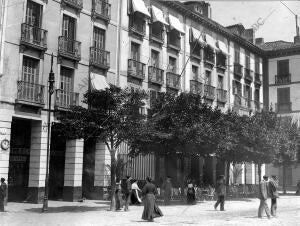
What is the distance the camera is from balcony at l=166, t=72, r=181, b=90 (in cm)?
3136

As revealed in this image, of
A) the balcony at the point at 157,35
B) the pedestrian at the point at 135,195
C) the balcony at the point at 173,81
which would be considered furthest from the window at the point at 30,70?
the balcony at the point at 173,81

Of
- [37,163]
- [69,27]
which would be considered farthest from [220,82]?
[37,163]

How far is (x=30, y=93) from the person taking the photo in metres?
21.8

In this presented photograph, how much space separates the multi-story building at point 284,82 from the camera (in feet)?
145

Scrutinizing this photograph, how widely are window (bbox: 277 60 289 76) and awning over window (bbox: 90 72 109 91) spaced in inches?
974

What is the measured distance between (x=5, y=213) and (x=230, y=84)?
25.2 m

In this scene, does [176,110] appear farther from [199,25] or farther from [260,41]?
[260,41]

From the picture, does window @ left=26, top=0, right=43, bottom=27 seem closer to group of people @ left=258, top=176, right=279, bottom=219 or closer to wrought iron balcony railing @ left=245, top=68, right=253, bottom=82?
group of people @ left=258, top=176, right=279, bottom=219

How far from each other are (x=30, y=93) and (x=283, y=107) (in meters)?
29.4

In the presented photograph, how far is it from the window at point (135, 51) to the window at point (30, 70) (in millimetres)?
7697

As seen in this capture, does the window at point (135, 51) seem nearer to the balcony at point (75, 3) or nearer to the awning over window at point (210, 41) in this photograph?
the balcony at point (75, 3)

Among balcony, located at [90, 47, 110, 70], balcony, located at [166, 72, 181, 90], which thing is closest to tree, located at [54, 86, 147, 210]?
balcony, located at [90, 47, 110, 70]

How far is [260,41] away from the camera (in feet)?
165

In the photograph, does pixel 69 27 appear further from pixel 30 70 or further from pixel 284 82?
pixel 284 82
